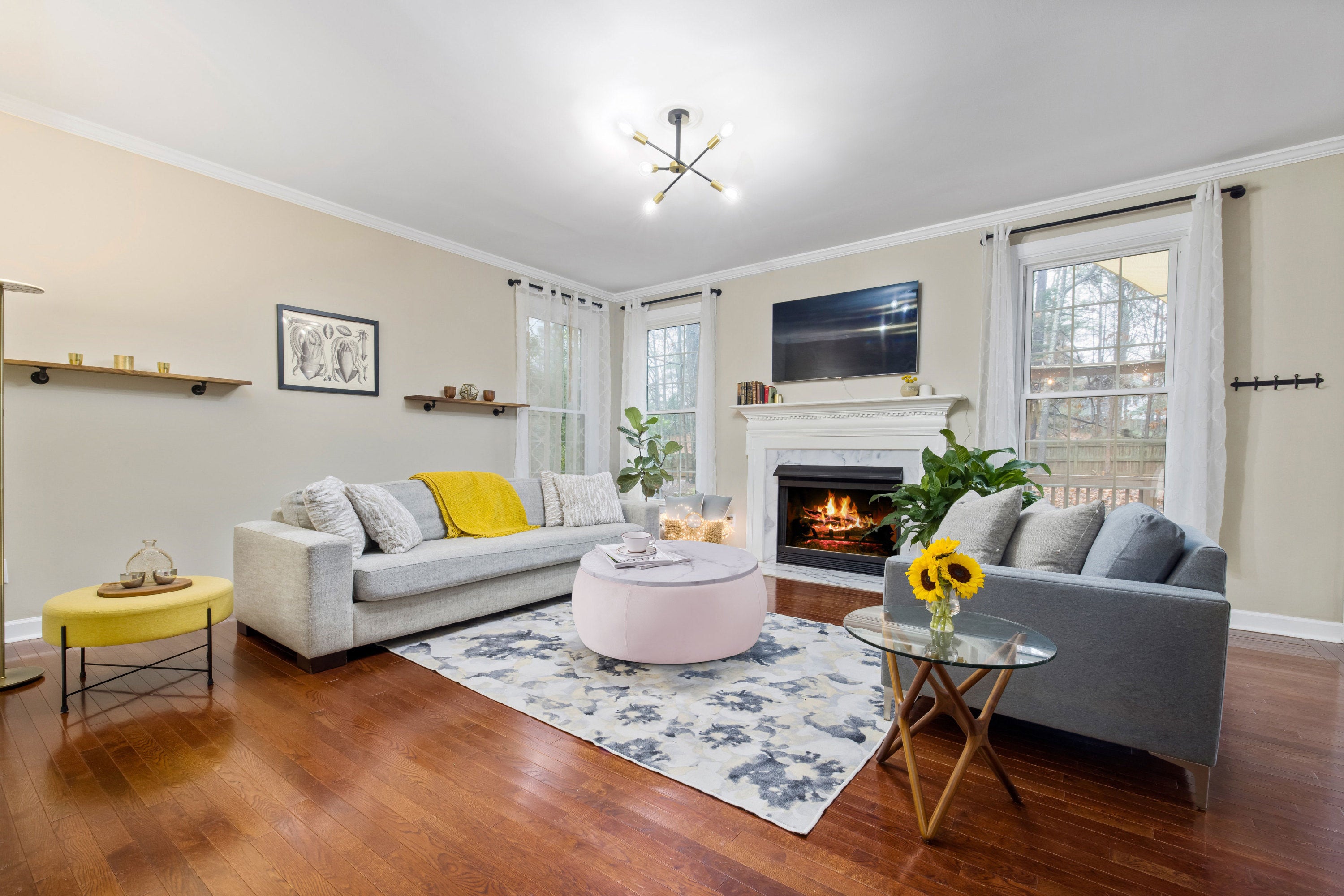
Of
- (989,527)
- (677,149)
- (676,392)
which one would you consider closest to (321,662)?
(989,527)

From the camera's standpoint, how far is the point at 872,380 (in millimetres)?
4703

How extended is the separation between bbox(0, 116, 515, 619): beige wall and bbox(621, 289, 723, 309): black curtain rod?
2.46 meters

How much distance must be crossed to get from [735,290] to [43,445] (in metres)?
4.83

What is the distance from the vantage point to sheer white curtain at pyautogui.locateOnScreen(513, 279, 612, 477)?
17.4 feet

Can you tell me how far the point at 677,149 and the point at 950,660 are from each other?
105 inches

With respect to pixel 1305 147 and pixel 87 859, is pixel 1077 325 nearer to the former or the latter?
pixel 1305 147

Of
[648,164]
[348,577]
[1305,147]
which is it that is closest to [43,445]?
[348,577]

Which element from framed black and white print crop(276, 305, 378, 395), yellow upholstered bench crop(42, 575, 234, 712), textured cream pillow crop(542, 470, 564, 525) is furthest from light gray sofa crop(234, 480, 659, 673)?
framed black and white print crop(276, 305, 378, 395)

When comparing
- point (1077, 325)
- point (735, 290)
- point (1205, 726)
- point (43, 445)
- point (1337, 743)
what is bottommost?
point (1337, 743)

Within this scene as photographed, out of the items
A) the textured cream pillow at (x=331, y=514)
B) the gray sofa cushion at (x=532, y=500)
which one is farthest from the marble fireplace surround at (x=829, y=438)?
the textured cream pillow at (x=331, y=514)

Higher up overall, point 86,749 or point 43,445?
point 43,445

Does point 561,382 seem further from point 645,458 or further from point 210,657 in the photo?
point 210,657

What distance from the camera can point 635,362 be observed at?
6.11m

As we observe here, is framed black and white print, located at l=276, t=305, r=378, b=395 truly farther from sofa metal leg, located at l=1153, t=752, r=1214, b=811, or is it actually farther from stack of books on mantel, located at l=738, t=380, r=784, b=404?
sofa metal leg, located at l=1153, t=752, r=1214, b=811
